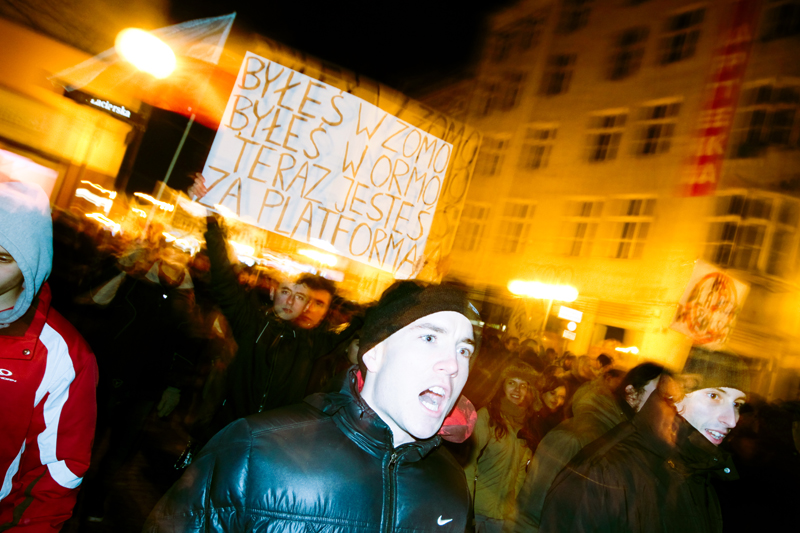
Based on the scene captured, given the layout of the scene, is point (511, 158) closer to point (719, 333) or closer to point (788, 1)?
point (788, 1)

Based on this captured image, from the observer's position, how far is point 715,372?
2.52 m

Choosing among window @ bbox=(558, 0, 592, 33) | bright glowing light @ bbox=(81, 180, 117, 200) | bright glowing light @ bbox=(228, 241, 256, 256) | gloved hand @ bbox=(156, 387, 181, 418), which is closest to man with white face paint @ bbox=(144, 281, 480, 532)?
gloved hand @ bbox=(156, 387, 181, 418)

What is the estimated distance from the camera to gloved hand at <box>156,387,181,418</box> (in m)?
4.45

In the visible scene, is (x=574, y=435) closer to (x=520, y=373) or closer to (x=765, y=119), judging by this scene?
(x=520, y=373)

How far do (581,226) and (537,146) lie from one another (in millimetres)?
3521

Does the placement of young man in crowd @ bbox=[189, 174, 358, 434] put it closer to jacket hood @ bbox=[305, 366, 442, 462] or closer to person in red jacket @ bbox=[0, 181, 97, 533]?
person in red jacket @ bbox=[0, 181, 97, 533]

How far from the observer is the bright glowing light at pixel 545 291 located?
15.1 metres

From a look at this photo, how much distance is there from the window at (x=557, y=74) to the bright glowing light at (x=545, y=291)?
7.08 m

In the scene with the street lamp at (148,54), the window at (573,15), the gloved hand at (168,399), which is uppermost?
the window at (573,15)

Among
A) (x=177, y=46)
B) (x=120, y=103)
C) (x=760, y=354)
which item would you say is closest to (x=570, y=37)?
(x=760, y=354)

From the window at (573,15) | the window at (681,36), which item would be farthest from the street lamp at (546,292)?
the window at (573,15)

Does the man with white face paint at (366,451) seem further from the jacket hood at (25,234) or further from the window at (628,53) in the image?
the window at (628,53)

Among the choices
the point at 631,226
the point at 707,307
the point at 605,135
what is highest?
the point at 605,135

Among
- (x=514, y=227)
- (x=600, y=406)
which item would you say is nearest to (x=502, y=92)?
(x=514, y=227)
